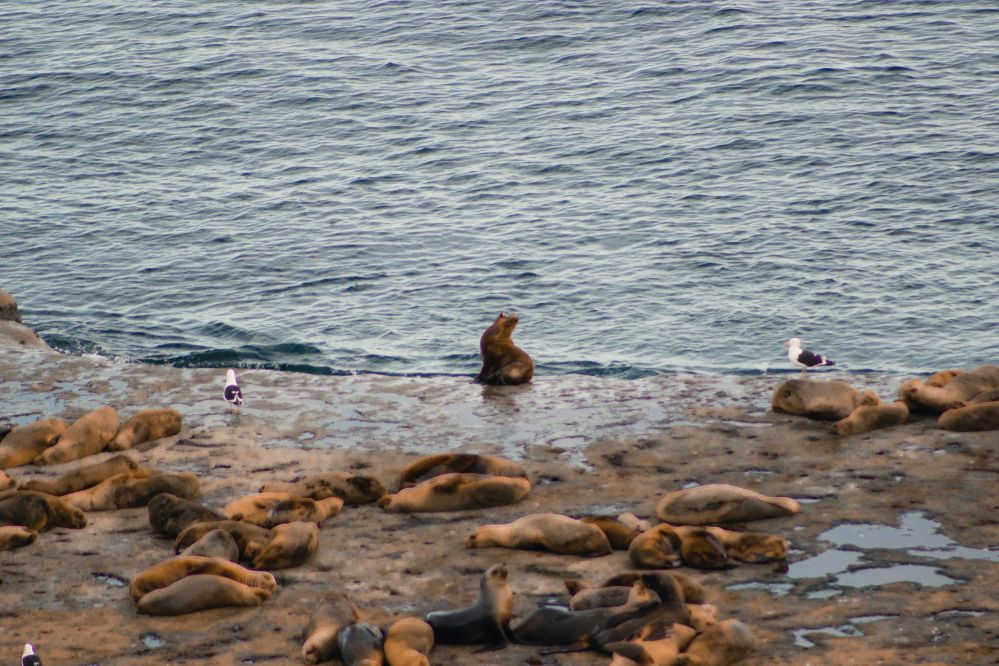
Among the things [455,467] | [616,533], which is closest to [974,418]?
[616,533]

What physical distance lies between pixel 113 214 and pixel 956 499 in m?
18.7

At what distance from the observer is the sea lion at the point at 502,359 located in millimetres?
14141

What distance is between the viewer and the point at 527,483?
10531 millimetres

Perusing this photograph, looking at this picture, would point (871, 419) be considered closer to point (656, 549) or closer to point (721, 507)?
point (721, 507)

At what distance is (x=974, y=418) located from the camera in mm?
11289

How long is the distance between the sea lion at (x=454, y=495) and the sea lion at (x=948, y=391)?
3.82 meters

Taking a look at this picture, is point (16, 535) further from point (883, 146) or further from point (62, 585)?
point (883, 146)

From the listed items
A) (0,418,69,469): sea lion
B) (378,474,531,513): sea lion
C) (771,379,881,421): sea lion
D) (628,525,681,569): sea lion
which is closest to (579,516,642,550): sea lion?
(628,525,681,569): sea lion

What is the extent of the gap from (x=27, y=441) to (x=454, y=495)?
416 centimetres

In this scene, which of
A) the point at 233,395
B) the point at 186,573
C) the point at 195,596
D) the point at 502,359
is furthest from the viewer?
A: the point at 502,359

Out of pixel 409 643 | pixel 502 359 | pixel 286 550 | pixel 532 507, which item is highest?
pixel 409 643

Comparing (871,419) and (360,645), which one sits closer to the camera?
(360,645)

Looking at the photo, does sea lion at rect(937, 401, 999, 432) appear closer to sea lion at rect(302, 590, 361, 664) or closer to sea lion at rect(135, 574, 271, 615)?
sea lion at rect(302, 590, 361, 664)

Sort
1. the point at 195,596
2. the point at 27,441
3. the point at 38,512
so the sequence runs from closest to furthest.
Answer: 1. the point at 195,596
2. the point at 38,512
3. the point at 27,441
